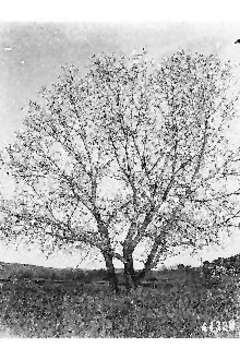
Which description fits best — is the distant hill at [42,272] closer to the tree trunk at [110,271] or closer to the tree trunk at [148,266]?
the tree trunk at [110,271]

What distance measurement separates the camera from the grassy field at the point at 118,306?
692 centimetres

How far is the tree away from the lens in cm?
720

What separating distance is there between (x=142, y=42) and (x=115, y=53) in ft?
1.04

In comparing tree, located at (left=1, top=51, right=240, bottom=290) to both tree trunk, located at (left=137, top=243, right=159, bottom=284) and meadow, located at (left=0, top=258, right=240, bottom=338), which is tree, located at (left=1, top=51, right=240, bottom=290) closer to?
tree trunk, located at (left=137, top=243, right=159, bottom=284)

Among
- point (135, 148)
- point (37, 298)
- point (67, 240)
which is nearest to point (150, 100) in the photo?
point (135, 148)

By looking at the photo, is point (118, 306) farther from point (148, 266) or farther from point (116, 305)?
point (148, 266)

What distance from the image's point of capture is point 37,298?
723 cm

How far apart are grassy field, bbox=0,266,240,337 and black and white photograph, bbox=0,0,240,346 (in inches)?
0.6

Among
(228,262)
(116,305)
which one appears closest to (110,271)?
(116,305)

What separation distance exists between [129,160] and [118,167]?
0.47ft

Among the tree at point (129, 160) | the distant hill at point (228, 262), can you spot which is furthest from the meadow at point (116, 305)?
the tree at point (129, 160)

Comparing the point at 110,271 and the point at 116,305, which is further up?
the point at 110,271

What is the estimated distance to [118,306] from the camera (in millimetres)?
7141
